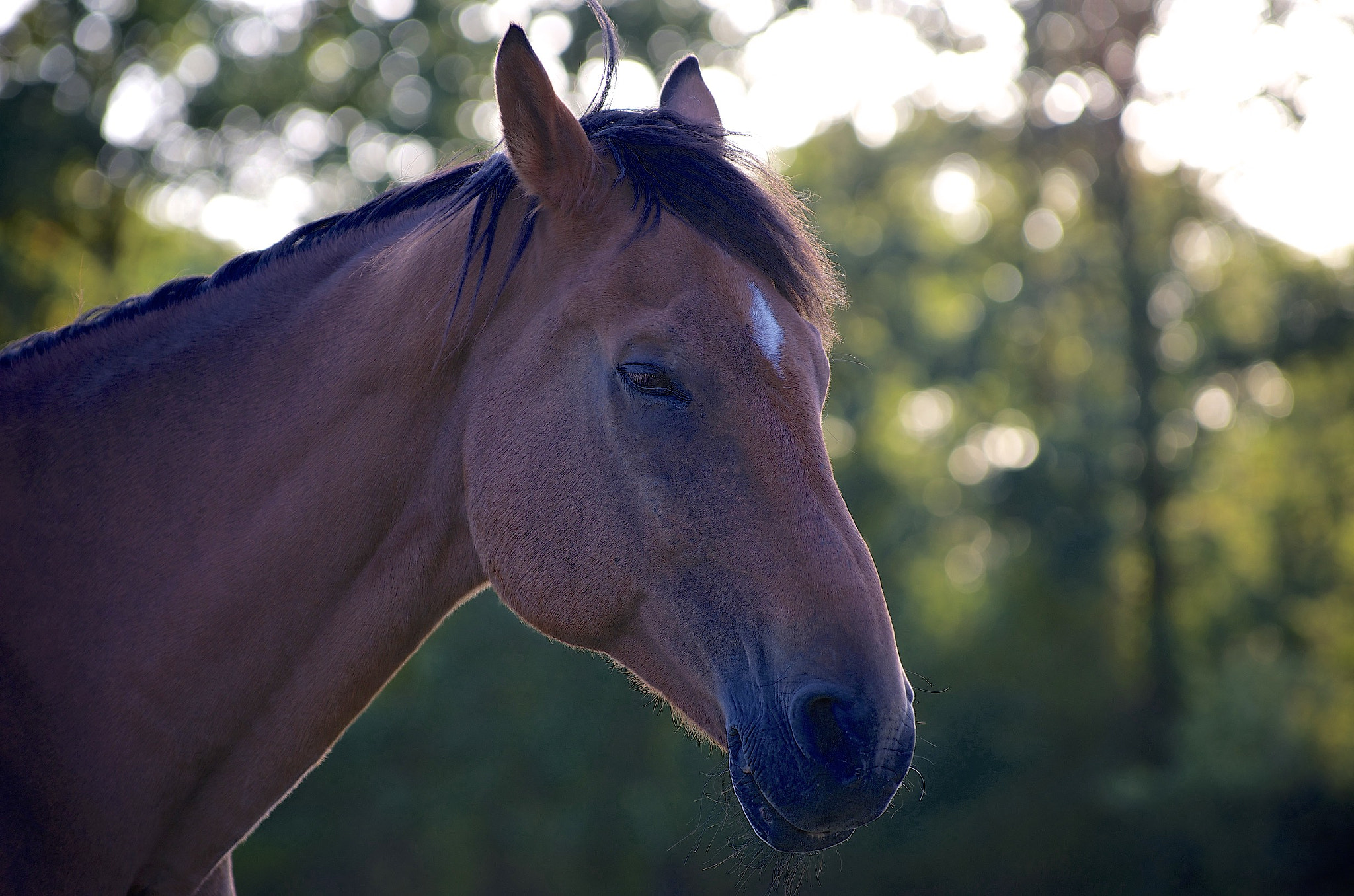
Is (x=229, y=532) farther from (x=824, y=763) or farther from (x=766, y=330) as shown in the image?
(x=824, y=763)

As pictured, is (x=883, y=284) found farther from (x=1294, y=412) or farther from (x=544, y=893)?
(x=544, y=893)

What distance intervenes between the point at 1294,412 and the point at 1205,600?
13.2 ft

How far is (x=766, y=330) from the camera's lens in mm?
2256

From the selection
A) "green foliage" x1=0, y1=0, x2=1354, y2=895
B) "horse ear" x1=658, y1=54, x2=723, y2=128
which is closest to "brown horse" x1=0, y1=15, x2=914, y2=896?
"horse ear" x1=658, y1=54, x2=723, y2=128

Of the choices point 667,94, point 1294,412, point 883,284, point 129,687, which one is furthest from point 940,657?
point 129,687

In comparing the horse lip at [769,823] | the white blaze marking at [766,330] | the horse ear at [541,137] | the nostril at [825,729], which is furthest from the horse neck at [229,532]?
the nostril at [825,729]

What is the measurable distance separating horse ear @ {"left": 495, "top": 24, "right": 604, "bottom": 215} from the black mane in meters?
0.10

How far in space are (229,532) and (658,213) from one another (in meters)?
1.34

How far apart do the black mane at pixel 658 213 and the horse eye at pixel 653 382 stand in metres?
0.39

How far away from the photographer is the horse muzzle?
193cm

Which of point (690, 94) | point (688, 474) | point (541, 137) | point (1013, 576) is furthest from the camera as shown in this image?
point (1013, 576)

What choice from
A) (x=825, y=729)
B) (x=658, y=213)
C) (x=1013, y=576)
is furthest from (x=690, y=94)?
(x=1013, y=576)

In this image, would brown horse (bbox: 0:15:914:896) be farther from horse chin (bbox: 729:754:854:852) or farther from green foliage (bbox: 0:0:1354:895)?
green foliage (bbox: 0:0:1354:895)

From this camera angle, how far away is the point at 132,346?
2.48m
